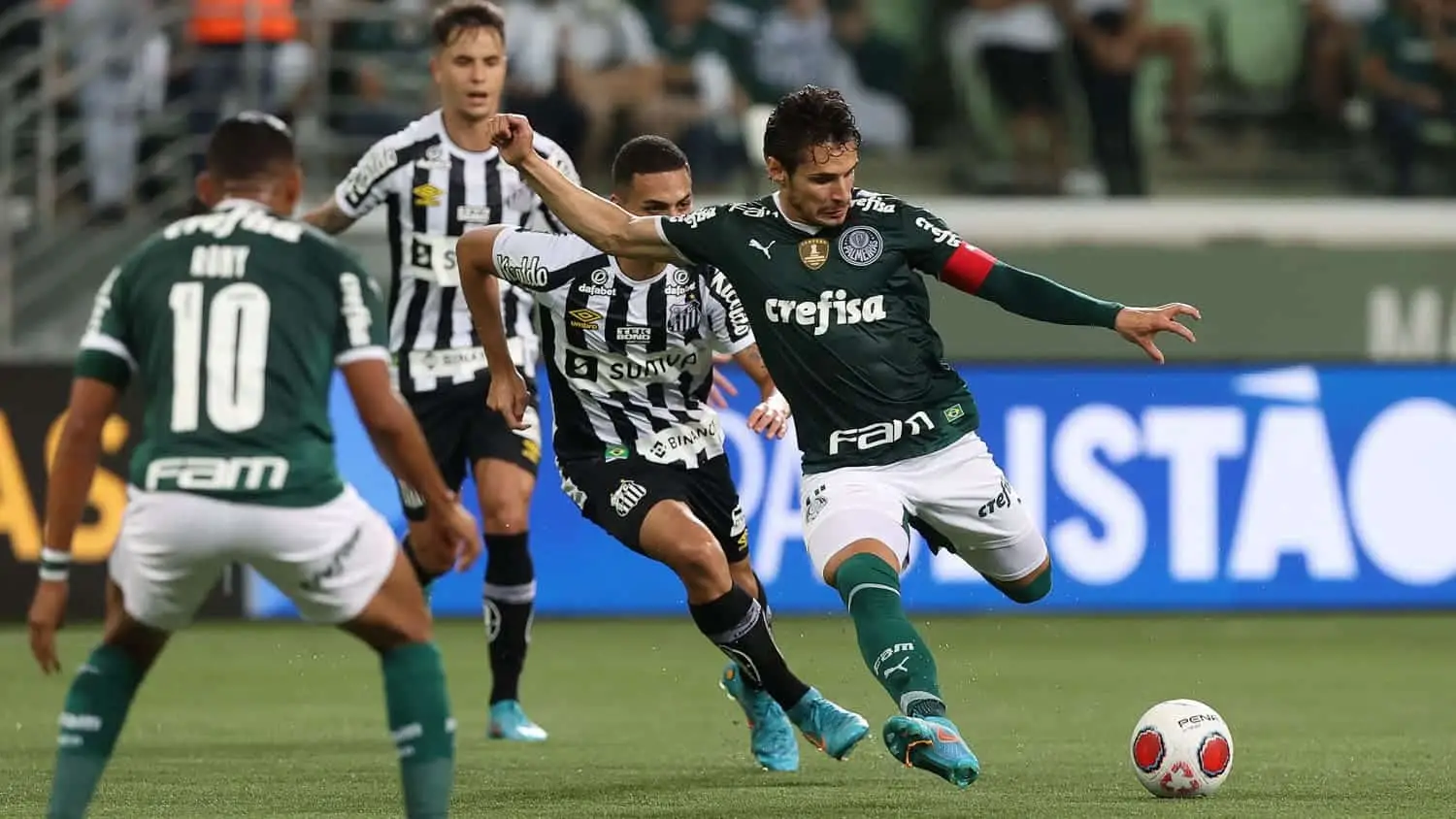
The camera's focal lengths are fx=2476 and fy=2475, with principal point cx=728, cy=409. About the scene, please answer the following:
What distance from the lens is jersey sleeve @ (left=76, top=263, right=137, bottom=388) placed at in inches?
203

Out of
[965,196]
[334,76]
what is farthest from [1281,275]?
[334,76]

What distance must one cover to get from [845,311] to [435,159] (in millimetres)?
2547

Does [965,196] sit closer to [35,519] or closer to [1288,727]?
[35,519]

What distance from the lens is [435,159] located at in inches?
347

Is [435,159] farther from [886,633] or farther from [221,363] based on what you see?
[221,363]

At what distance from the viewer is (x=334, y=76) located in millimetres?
15086

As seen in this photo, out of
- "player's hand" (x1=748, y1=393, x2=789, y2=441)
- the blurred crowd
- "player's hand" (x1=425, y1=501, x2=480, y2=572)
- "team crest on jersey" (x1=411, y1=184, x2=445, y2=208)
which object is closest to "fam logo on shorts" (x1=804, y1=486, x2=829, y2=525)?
"player's hand" (x1=748, y1=393, x2=789, y2=441)

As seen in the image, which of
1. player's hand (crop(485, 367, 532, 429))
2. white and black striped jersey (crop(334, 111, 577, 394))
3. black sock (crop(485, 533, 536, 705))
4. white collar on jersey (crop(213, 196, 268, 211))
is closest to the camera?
white collar on jersey (crop(213, 196, 268, 211))

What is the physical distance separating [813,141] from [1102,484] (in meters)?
6.79

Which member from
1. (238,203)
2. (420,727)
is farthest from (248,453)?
(420,727)

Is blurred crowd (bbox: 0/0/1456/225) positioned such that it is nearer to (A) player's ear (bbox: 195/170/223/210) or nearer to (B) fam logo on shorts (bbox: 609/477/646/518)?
(B) fam logo on shorts (bbox: 609/477/646/518)

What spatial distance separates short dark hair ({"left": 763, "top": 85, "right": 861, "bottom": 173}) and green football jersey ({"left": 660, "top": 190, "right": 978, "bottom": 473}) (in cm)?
24

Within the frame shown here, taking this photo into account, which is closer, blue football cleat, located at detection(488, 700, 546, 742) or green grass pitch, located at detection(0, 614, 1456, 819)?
green grass pitch, located at detection(0, 614, 1456, 819)

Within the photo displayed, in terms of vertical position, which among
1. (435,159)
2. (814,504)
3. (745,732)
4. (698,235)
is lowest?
(745,732)
